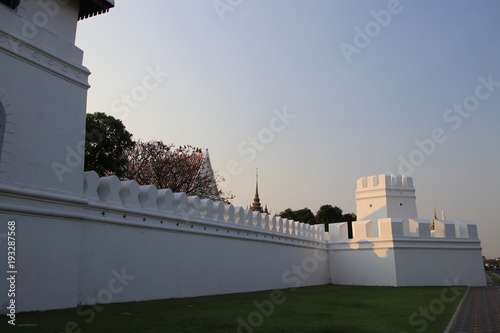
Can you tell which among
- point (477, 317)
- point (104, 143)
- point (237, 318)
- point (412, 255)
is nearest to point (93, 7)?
point (237, 318)

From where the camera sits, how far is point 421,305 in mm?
9398

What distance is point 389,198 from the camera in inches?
876

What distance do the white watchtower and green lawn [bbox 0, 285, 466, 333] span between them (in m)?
13.2

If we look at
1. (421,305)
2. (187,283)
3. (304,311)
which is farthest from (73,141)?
(421,305)

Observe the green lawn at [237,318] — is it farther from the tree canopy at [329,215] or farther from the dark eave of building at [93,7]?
the tree canopy at [329,215]

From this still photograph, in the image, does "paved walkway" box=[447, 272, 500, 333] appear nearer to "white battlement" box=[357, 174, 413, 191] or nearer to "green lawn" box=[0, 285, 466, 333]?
"green lawn" box=[0, 285, 466, 333]

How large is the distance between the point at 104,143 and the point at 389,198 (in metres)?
14.7

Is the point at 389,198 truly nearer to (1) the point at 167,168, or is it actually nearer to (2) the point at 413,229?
(2) the point at 413,229

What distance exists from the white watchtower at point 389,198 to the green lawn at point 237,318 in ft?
43.2

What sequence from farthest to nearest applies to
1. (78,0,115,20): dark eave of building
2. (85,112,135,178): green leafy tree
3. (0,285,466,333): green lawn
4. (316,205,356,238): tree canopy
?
(316,205,356,238): tree canopy, (85,112,135,178): green leafy tree, (78,0,115,20): dark eave of building, (0,285,466,333): green lawn

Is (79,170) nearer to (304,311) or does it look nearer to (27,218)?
(27,218)

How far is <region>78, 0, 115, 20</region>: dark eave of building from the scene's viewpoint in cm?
861

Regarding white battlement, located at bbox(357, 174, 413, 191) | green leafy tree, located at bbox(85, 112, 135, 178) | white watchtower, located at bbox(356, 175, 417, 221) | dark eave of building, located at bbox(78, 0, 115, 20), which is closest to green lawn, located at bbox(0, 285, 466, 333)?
dark eave of building, located at bbox(78, 0, 115, 20)

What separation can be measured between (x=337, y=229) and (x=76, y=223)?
13.4 m
